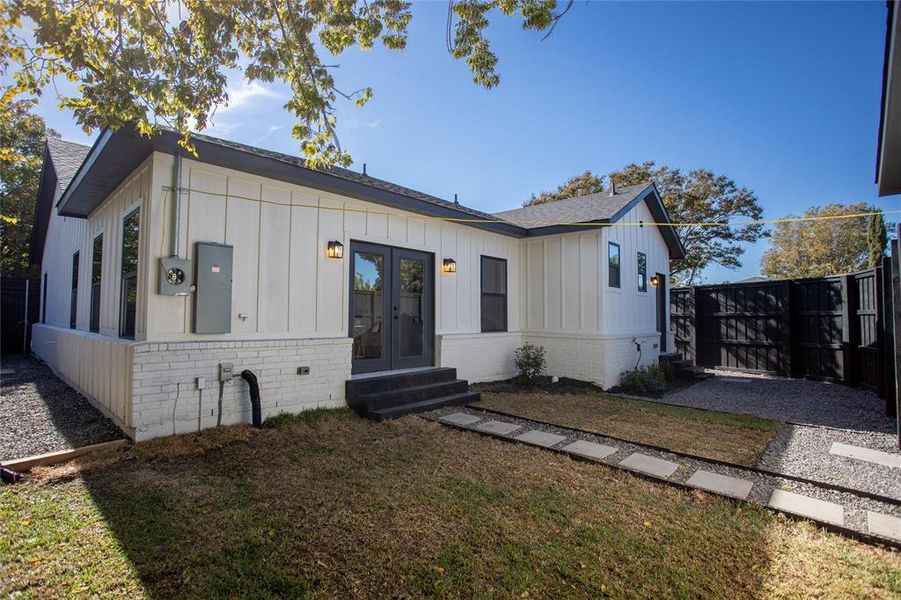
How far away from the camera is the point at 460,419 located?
551 cm

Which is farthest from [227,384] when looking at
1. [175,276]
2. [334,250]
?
[334,250]

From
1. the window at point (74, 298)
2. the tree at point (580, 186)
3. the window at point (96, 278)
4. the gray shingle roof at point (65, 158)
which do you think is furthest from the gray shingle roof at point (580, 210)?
the tree at point (580, 186)

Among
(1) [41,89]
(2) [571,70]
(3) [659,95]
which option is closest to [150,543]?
(1) [41,89]

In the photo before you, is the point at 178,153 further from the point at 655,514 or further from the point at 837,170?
the point at 837,170

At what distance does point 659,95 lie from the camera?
889cm

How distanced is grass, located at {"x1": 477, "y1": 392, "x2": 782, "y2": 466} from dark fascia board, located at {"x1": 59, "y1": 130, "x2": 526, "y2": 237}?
347cm

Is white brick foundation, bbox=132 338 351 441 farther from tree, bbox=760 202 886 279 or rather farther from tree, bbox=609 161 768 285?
tree, bbox=760 202 886 279

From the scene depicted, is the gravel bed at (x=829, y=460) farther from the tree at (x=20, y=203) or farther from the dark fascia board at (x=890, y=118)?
the tree at (x=20, y=203)

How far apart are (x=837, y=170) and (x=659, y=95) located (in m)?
10.6

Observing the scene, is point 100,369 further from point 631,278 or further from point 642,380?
point 631,278

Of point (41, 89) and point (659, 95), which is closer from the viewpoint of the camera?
point (41, 89)

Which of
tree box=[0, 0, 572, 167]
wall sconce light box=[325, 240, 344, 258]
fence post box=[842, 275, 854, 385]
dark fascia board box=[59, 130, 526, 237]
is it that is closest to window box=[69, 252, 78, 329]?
dark fascia board box=[59, 130, 526, 237]

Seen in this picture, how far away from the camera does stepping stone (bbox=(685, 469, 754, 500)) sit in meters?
3.32

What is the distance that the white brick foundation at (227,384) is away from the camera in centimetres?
427
